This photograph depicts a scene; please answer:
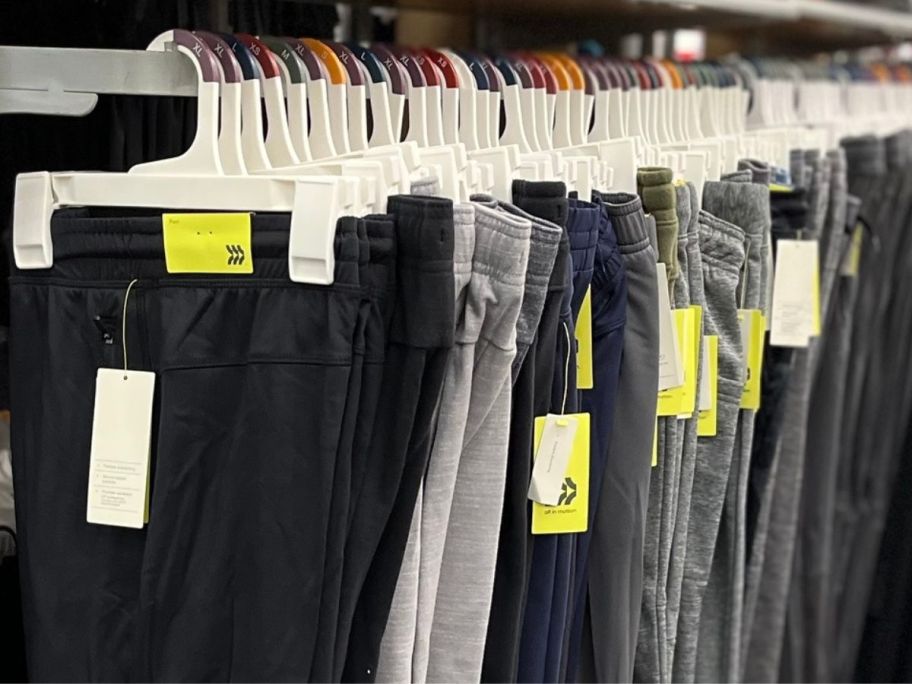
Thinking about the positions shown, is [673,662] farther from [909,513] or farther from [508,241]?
[508,241]

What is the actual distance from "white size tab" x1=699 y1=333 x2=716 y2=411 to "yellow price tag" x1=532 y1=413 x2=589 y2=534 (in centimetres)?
31

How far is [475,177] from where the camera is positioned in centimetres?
137

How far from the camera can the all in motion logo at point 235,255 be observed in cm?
108

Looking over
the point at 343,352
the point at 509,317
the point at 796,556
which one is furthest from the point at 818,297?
the point at 343,352

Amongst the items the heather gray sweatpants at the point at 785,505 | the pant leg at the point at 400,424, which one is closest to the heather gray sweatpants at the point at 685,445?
the heather gray sweatpants at the point at 785,505

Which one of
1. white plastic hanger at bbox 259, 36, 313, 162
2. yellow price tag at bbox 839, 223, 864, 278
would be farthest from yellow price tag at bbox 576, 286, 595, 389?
yellow price tag at bbox 839, 223, 864, 278

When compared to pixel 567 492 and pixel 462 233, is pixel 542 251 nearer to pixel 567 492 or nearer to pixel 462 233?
pixel 462 233

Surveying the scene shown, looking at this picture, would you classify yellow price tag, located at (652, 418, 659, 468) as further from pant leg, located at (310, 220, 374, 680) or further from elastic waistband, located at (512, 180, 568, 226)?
pant leg, located at (310, 220, 374, 680)

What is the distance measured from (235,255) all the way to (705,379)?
783 millimetres

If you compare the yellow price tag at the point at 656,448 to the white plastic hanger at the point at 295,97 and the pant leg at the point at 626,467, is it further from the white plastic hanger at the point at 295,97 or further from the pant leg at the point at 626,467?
the white plastic hanger at the point at 295,97

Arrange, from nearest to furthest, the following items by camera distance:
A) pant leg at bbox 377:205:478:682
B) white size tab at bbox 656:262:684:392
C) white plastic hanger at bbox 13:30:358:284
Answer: white plastic hanger at bbox 13:30:358:284 < pant leg at bbox 377:205:478:682 < white size tab at bbox 656:262:684:392

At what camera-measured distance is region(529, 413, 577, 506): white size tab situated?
1.34 m

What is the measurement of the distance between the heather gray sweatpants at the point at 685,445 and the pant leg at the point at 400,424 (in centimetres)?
57

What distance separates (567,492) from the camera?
1.38 m
